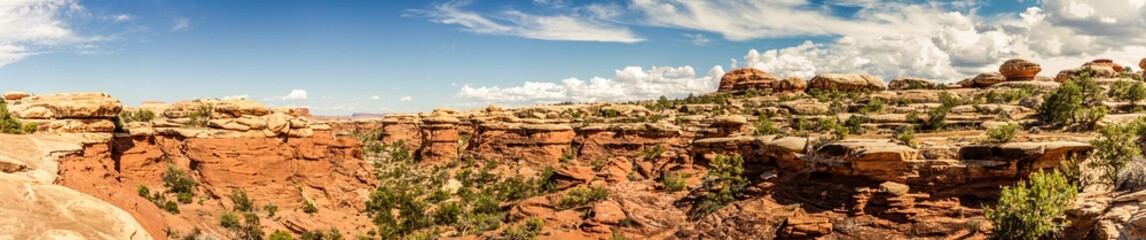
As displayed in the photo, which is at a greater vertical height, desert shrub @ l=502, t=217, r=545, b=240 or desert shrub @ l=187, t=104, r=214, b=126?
desert shrub @ l=187, t=104, r=214, b=126

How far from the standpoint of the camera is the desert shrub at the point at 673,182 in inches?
1456

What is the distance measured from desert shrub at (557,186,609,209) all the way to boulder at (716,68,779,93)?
44.5 metres

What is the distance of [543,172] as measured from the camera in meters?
48.1

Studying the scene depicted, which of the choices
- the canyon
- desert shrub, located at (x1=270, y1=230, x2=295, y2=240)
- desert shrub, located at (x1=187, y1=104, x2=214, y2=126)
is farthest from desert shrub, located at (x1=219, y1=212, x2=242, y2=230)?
desert shrub, located at (x1=187, y1=104, x2=214, y2=126)

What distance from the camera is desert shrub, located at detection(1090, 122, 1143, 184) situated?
2127cm

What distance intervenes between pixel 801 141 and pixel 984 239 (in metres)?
11.4

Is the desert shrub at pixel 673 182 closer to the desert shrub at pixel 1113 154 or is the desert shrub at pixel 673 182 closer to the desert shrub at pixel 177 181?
the desert shrub at pixel 1113 154

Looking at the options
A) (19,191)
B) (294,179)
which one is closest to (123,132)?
(294,179)

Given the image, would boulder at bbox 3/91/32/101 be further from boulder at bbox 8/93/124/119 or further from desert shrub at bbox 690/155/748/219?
desert shrub at bbox 690/155/748/219

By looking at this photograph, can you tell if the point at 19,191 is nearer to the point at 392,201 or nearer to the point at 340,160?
the point at 392,201

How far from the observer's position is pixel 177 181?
31203 mm

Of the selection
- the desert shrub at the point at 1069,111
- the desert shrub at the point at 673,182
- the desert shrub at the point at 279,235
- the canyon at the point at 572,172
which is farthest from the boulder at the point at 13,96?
the desert shrub at the point at 1069,111

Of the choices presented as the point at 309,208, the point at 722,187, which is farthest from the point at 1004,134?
the point at 309,208

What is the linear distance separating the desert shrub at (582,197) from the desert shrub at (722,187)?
619 cm
